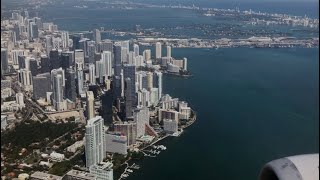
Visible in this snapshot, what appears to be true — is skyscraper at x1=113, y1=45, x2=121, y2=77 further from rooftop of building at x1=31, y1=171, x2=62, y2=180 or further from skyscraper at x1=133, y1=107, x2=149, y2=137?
rooftop of building at x1=31, y1=171, x2=62, y2=180

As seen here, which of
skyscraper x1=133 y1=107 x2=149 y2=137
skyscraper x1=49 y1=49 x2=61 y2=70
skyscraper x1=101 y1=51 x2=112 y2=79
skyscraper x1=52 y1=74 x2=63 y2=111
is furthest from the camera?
skyscraper x1=101 y1=51 x2=112 y2=79

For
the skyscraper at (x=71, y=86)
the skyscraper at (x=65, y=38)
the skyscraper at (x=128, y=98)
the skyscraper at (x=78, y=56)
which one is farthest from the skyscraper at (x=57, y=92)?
the skyscraper at (x=65, y=38)

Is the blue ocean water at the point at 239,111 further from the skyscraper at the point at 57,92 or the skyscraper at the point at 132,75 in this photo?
the skyscraper at the point at 57,92

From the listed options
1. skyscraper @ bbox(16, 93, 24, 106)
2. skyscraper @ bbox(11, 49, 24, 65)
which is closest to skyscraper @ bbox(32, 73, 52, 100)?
skyscraper @ bbox(16, 93, 24, 106)

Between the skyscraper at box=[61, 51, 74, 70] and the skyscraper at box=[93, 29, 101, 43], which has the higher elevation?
the skyscraper at box=[93, 29, 101, 43]

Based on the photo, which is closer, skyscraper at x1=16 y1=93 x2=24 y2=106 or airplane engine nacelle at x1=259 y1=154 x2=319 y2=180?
airplane engine nacelle at x1=259 y1=154 x2=319 y2=180

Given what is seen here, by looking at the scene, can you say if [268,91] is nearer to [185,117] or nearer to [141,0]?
[185,117]

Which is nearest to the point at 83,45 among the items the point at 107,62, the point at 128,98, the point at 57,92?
the point at 107,62
